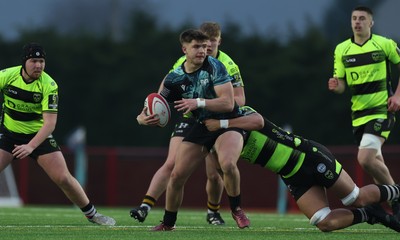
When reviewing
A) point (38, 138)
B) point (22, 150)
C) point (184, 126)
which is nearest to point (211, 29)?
point (184, 126)

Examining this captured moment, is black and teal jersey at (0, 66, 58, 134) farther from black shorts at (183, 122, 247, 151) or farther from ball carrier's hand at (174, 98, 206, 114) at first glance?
ball carrier's hand at (174, 98, 206, 114)

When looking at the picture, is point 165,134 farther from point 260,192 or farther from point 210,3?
point 210,3

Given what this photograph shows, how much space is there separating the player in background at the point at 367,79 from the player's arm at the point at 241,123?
2.20 metres

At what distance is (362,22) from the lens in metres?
12.1

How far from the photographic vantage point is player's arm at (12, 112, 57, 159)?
35.0 feet

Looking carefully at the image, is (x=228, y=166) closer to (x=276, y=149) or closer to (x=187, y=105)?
(x=276, y=149)

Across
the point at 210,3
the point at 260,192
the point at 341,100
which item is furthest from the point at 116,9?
the point at 210,3

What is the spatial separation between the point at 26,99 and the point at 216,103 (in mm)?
2364

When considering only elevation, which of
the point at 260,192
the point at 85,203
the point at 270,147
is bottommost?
the point at 260,192

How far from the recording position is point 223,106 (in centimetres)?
978

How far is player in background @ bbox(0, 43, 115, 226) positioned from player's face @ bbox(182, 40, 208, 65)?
1806mm

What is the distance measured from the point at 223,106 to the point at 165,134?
16.9 m

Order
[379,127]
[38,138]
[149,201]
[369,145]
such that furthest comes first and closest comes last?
1. [379,127]
2. [369,145]
3. [149,201]
4. [38,138]

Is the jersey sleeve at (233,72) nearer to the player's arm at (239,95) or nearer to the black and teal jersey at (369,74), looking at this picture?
the player's arm at (239,95)
